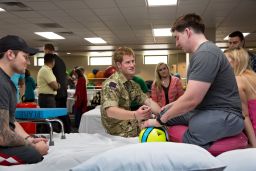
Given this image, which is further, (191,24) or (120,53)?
(120,53)

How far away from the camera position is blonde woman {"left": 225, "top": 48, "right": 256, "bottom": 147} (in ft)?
6.93

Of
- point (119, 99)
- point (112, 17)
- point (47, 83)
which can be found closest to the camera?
point (119, 99)

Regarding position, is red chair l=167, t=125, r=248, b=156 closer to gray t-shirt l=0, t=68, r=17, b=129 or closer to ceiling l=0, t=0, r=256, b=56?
gray t-shirt l=0, t=68, r=17, b=129

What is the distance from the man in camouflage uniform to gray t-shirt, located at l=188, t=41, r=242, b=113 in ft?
2.07

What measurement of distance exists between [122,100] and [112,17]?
576 cm

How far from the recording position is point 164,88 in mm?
5074

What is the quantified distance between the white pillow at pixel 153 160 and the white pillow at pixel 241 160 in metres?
0.06

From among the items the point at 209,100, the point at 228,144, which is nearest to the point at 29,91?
the point at 209,100

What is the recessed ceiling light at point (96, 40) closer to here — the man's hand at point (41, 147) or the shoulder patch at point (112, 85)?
the shoulder patch at point (112, 85)

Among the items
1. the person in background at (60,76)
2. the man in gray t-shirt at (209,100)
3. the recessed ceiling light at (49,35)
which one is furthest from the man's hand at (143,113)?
the recessed ceiling light at (49,35)

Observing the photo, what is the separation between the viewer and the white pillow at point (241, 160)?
125 centimetres

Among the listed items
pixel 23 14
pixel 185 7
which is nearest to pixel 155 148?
pixel 185 7

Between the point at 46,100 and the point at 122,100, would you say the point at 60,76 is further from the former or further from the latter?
the point at 122,100

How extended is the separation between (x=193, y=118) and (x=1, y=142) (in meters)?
1.09
